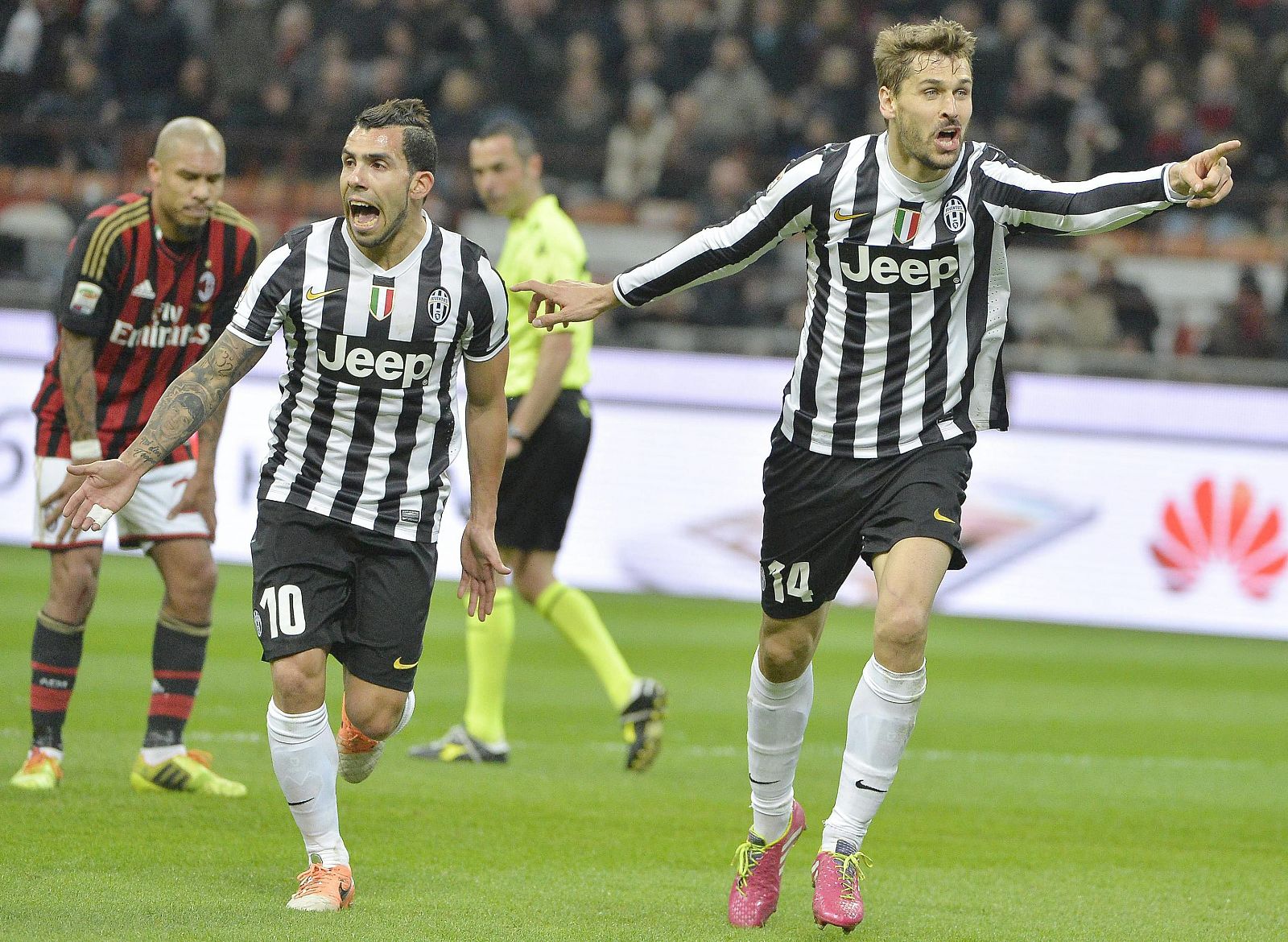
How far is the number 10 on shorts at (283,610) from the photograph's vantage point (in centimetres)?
463

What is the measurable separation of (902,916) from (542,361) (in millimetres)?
3115

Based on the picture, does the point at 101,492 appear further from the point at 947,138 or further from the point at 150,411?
the point at 947,138

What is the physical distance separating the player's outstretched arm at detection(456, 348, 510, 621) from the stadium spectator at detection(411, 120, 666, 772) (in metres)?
2.13

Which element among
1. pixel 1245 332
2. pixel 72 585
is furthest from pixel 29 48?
pixel 72 585

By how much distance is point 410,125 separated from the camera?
471cm

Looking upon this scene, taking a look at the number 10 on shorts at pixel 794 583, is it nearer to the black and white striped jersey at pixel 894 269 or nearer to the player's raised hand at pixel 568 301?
the black and white striped jersey at pixel 894 269

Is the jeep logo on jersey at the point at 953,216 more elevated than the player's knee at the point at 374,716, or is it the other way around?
the jeep logo on jersey at the point at 953,216

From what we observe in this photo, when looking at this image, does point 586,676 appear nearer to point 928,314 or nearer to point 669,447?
point 669,447

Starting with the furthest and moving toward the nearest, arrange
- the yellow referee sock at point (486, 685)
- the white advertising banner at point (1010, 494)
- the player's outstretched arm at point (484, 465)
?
the white advertising banner at point (1010, 494) < the yellow referee sock at point (486, 685) < the player's outstretched arm at point (484, 465)

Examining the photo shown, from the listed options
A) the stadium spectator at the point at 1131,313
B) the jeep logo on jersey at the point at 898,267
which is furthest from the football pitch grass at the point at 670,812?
the stadium spectator at the point at 1131,313

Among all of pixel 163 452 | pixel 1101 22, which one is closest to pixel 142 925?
pixel 163 452

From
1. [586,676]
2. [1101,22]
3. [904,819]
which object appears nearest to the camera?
[904,819]

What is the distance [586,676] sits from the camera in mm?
9523

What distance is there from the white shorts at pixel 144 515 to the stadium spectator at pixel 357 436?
54.8 inches
